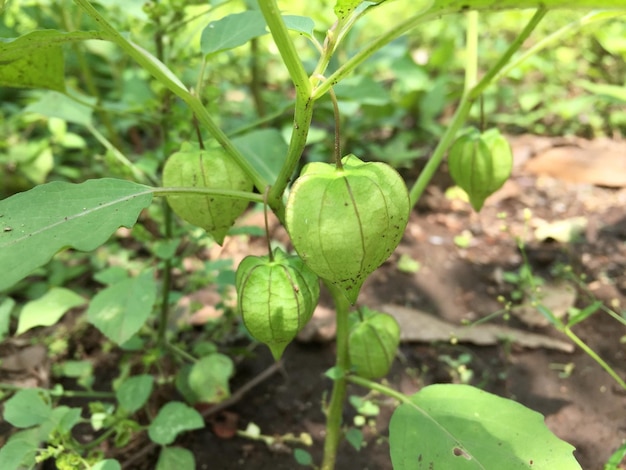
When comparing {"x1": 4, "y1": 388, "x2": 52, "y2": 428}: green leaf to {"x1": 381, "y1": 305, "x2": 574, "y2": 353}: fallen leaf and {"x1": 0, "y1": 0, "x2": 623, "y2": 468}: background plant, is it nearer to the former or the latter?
{"x1": 0, "y1": 0, "x2": 623, "y2": 468}: background plant

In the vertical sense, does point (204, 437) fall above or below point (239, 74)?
below

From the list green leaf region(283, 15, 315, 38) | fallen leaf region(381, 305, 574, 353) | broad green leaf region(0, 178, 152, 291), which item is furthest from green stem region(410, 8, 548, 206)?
fallen leaf region(381, 305, 574, 353)

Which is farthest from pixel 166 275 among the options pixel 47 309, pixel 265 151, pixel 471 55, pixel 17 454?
pixel 471 55

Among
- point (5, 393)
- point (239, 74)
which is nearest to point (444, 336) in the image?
point (5, 393)

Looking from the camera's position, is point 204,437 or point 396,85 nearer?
point 204,437

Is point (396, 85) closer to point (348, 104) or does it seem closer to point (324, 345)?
point (348, 104)

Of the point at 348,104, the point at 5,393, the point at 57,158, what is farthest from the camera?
the point at 57,158
